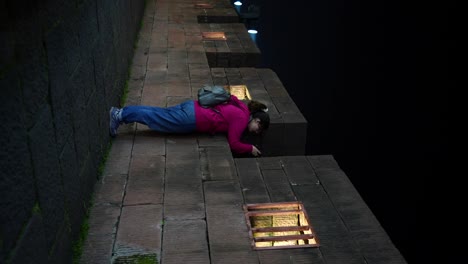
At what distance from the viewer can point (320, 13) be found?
15.1 metres

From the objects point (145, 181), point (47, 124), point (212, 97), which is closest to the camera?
point (47, 124)

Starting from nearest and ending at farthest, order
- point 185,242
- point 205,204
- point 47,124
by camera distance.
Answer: point 47,124 → point 185,242 → point 205,204

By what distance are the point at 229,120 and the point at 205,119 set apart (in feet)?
0.96

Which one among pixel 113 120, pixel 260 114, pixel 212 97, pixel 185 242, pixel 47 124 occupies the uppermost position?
pixel 47 124

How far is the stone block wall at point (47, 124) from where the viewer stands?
2.33 meters

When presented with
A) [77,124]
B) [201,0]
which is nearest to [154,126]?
[77,124]

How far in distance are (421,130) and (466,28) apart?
216 centimetres

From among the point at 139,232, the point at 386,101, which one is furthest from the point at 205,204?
the point at 386,101

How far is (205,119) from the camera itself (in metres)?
5.45

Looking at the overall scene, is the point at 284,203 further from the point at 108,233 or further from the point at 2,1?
the point at 2,1

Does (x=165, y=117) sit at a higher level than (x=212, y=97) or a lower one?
lower

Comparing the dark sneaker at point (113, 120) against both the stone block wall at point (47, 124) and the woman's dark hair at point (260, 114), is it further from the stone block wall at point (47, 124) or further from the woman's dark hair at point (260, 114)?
the woman's dark hair at point (260, 114)

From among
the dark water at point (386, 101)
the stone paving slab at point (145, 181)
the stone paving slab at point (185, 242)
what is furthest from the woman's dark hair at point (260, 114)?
the dark water at point (386, 101)

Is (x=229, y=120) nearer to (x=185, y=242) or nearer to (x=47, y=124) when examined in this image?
(x=185, y=242)
